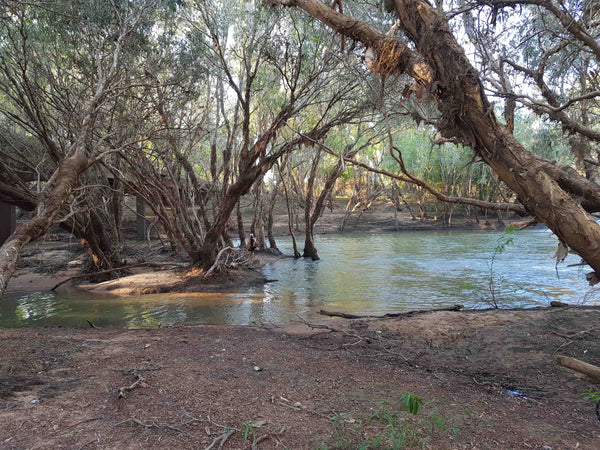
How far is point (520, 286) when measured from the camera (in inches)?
479

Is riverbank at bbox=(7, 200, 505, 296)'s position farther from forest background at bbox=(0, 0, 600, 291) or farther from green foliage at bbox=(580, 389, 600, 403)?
green foliage at bbox=(580, 389, 600, 403)

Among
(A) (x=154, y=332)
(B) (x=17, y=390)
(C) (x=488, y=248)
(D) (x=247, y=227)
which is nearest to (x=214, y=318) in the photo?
(A) (x=154, y=332)

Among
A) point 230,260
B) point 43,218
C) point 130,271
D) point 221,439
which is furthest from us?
point 130,271

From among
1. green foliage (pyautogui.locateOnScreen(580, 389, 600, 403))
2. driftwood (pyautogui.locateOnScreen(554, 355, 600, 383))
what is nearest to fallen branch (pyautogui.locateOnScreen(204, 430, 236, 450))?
driftwood (pyautogui.locateOnScreen(554, 355, 600, 383))

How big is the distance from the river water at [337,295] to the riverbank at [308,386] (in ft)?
8.47

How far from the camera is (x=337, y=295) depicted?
11.3 meters

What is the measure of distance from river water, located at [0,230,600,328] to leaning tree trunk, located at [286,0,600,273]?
15.8ft

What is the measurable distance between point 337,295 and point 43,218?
776cm

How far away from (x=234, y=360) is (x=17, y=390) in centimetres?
216

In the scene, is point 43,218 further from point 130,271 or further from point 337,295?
point 130,271

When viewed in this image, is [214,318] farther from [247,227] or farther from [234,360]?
[247,227]

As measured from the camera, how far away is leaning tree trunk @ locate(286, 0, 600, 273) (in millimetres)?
4098

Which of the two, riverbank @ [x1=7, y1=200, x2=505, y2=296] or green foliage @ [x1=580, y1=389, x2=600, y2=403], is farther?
riverbank @ [x1=7, y1=200, x2=505, y2=296]

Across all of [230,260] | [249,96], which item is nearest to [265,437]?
[249,96]
